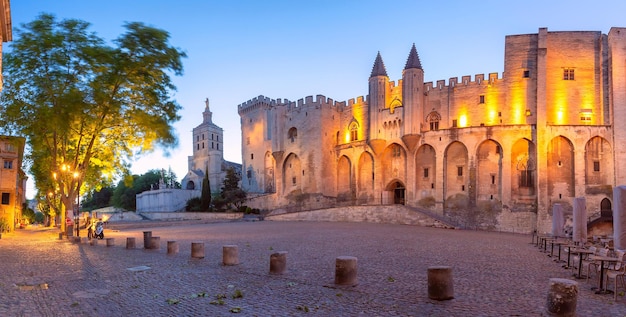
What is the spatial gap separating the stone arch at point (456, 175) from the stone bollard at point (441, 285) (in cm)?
3267

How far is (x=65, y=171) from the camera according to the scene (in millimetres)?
21547

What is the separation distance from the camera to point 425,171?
41844mm

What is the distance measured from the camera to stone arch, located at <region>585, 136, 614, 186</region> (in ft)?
115

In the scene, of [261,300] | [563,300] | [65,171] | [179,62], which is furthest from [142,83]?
[563,300]

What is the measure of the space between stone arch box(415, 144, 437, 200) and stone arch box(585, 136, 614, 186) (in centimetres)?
1160

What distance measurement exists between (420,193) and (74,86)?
98.9ft

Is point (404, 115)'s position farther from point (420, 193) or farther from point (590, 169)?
point (590, 169)

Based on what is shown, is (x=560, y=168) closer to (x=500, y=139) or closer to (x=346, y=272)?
(x=500, y=139)

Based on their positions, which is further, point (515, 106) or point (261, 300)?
point (515, 106)

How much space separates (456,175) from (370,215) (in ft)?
27.4

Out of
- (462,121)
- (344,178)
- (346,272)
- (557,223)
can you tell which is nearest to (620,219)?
(346,272)

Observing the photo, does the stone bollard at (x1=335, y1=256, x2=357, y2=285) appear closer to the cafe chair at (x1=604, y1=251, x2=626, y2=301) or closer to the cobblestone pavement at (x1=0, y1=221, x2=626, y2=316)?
the cobblestone pavement at (x1=0, y1=221, x2=626, y2=316)

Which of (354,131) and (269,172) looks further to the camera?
(269,172)

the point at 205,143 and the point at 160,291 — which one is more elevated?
the point at 205,143
